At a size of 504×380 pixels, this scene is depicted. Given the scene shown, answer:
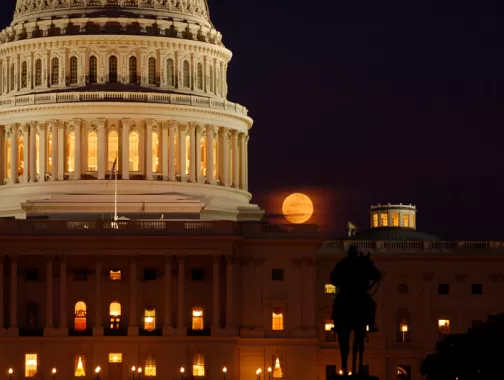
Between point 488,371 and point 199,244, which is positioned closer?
point 488,371

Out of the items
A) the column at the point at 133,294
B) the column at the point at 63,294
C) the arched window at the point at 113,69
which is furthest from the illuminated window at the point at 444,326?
the arched window at the point at 113,69

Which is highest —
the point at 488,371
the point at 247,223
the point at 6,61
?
the point at 6,61

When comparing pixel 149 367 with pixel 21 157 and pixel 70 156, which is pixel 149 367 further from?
pixel 21 157

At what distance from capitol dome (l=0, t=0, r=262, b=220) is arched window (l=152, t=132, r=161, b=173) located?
3.0 inches

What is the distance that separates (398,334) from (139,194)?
2228 centimetres

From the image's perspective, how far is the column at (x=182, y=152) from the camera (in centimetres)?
18725

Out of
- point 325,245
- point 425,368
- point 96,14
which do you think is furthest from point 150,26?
point 425,368

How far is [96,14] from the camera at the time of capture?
624 feet

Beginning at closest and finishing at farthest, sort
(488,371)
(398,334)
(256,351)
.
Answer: (488,371), (256,351), (398,334)

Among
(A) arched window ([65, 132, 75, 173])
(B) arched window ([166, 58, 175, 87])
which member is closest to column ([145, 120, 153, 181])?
(B) arched window ([166, 58, 175, 87])

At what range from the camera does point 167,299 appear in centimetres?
16862

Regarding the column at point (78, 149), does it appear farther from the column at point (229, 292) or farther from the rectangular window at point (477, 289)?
the rectangular window at point (477, 289)

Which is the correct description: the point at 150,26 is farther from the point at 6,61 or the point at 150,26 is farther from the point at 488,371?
the point at 488,371

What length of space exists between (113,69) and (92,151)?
709 cm
